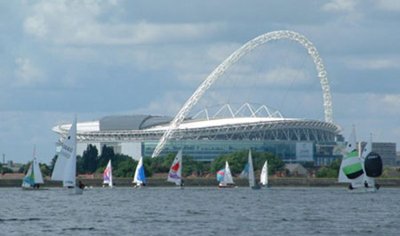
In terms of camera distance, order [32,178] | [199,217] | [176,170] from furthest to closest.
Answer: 1. [176,170]
2. [32,178]
3. [199,217]

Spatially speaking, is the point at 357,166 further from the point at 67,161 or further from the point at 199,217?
the point at 199,217

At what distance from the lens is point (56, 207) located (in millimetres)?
92625

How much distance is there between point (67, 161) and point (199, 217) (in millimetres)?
32837

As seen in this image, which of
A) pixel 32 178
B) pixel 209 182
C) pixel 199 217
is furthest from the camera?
pixel 209 182

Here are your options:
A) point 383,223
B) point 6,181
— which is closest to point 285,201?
point 383,223

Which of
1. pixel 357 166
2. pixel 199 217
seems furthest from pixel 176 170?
pixel 199 217

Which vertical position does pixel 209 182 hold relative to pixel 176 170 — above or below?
above

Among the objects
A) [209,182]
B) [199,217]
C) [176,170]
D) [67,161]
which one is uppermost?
[209,182]

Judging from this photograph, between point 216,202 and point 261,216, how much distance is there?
23.3 meters

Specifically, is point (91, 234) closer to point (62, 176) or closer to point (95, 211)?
point (95, 211)

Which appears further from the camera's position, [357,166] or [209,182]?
[209,182]

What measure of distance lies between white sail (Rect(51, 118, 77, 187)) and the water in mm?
4747

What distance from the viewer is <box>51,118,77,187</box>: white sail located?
109938 millimetres

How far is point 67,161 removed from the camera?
11031cm
